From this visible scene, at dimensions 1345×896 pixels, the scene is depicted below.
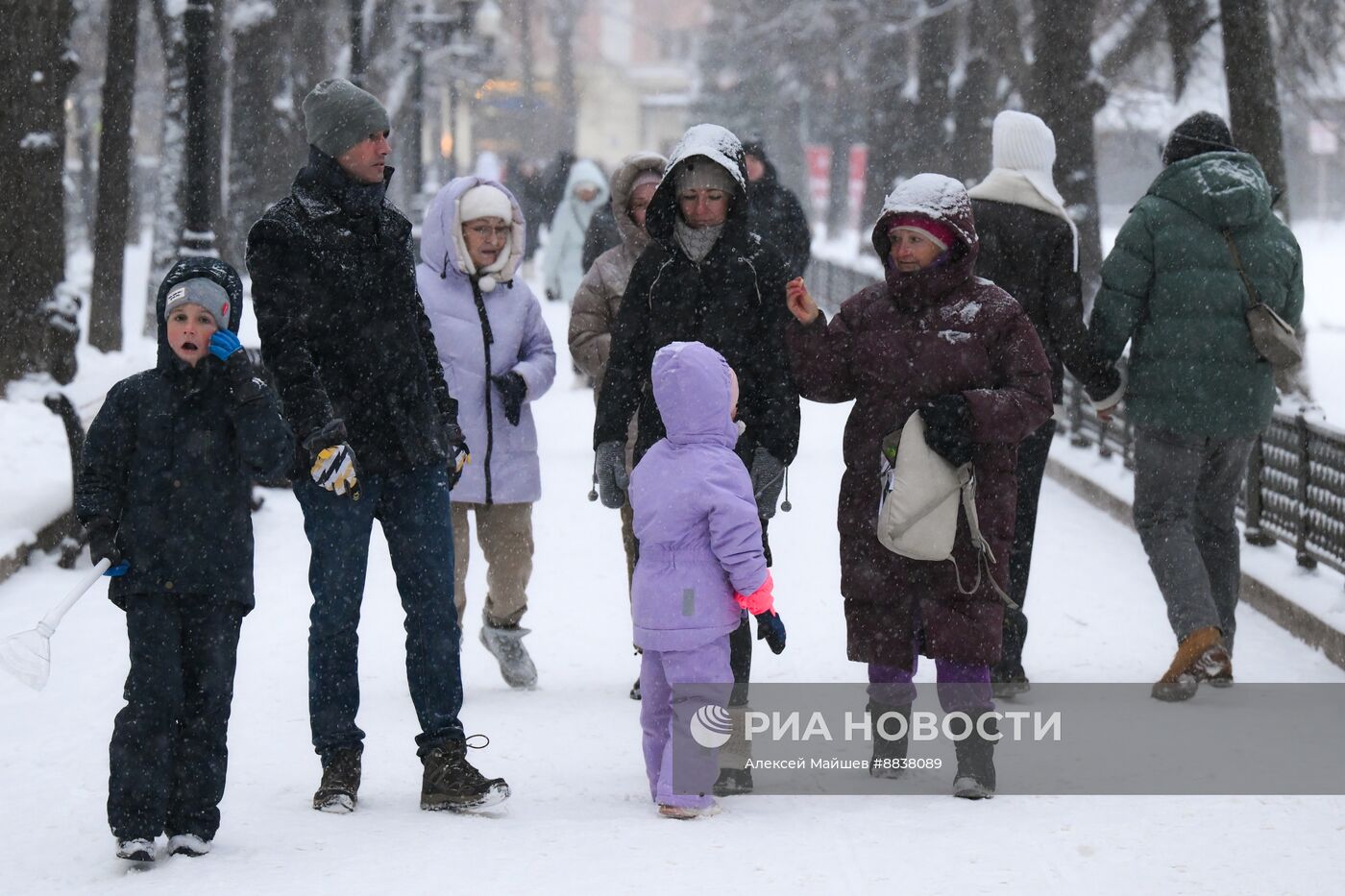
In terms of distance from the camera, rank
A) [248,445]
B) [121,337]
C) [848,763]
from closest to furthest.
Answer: [248,445]
[848,763]
[121,337]

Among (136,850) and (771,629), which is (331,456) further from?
(771,629)

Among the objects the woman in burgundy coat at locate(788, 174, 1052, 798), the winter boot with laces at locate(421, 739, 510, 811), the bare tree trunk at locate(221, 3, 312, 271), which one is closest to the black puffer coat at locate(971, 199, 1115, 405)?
the woman in burgundy coat at locate(788, 174, 1052, 798)

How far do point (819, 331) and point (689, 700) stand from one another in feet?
3.99

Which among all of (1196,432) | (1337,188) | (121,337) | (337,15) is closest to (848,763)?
(1196,432)

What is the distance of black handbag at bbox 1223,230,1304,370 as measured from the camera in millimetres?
7320

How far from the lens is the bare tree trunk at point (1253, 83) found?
46.6ft

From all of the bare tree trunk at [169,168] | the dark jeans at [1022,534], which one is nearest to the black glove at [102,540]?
the dark jeans at [1022,534]

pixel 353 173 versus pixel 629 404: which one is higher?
pixel 353 173

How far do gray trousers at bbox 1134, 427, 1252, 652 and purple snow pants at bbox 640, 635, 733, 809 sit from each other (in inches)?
93.8

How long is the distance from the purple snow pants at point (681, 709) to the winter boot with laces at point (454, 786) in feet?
1.54

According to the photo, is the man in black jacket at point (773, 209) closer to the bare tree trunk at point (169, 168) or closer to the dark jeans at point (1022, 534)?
the dark jeans at point (1022, 534)

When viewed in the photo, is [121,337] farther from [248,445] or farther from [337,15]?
[337,15]

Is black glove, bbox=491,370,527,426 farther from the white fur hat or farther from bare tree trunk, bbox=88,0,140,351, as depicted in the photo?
bare tree trunk, bbox=88,0,140,351

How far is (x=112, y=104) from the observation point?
19.5 m
